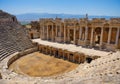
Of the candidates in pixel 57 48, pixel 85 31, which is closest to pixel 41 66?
pixel 57 48

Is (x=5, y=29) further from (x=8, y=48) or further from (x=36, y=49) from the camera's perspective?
(x=36, y=49)

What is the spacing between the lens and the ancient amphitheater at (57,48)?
1318cm

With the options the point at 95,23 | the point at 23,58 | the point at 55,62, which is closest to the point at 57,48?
the point at 55,62

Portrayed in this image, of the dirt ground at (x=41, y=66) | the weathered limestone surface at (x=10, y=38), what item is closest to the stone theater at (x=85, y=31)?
the weathered limestone surface at (x=10, y=38)

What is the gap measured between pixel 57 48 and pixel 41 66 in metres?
4.46

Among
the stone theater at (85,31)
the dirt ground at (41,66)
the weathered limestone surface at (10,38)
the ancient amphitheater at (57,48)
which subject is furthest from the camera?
the weathered limestone surface at (10,38)

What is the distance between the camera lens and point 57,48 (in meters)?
18.2

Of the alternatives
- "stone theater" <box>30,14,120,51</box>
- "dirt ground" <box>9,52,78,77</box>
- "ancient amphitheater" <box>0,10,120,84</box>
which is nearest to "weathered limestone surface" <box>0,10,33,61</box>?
"ancient amphitheater" <box>0,10,120,84</box>

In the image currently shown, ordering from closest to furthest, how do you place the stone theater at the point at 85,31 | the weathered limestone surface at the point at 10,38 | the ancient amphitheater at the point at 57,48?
the ancient amphitheater at the point at 57,48
the stone theater at the point at 85,31
the weathered limestone surface at the point at 10,38

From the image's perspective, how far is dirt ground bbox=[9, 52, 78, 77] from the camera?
13375 mm

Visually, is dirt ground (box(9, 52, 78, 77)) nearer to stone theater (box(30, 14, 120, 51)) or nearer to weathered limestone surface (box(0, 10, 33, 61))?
weathered limestone surface (box(0, 10, 33, 61))

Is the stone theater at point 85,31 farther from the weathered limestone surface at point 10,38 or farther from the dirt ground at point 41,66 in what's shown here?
the dirt ground at point 41,66

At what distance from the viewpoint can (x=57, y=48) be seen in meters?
18.2

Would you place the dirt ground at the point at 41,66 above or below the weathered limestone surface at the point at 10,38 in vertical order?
below
